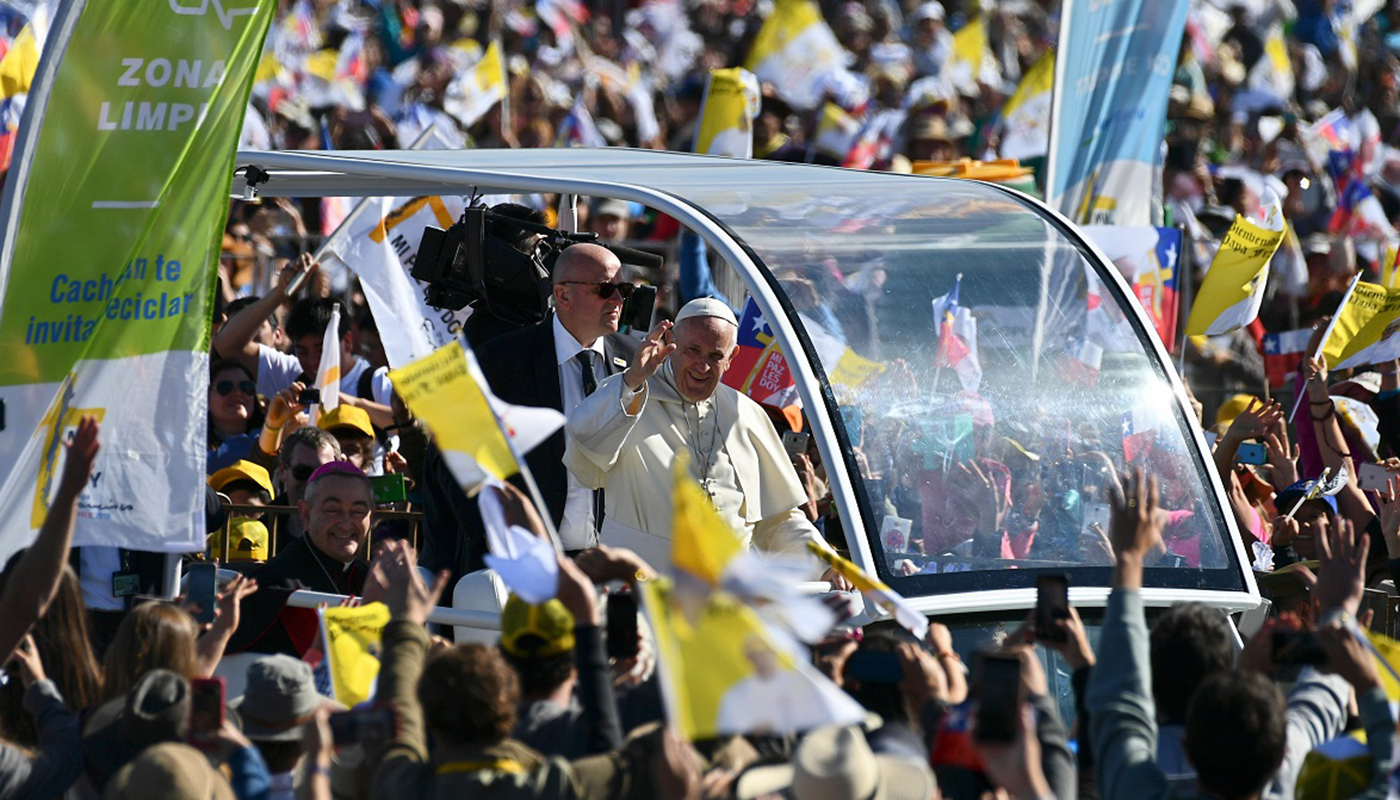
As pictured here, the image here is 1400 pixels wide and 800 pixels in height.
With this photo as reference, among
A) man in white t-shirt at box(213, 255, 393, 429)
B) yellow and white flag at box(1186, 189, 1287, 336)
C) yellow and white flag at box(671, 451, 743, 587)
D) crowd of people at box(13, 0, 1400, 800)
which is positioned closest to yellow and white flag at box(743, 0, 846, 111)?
crowd of people at box(13, 0, 1400, 800)

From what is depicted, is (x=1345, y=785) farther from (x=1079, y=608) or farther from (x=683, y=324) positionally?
(x=683, y=324)

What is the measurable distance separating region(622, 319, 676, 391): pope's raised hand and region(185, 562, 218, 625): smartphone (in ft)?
5.54

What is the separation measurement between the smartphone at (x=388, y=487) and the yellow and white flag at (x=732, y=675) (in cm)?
343

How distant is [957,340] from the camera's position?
22.2 feet

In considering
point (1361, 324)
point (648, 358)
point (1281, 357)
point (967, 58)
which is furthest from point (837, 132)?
point (648, 358)

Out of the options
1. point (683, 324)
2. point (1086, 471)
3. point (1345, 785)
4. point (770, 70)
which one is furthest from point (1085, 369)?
point (770, 70)

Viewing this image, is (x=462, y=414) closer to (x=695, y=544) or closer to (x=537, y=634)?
(x=537, y=634)

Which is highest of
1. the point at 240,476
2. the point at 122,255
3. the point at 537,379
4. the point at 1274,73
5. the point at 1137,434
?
the point at 122,255

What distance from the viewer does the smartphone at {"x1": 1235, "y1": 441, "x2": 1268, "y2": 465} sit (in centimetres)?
777

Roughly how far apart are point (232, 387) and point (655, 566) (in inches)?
121

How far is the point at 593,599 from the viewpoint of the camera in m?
4.29

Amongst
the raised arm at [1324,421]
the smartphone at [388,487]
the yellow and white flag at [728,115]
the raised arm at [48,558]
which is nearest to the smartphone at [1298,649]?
the raised arm at [48,558]

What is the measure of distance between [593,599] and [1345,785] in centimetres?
158

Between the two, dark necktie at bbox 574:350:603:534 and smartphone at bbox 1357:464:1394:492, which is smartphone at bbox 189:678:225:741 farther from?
smartphone at bbox 1357:464:1394:492
